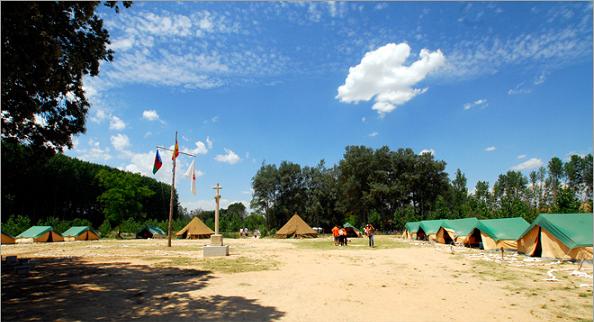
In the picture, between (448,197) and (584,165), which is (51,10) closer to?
(448,197)

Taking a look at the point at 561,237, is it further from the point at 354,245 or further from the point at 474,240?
the point at 354,245

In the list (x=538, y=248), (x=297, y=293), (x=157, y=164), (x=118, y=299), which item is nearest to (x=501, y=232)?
(x=538, y=248)

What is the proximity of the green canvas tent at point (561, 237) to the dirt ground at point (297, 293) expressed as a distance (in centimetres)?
184

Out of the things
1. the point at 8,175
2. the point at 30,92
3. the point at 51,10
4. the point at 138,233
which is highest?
the point at 51,10

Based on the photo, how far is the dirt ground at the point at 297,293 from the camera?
22.3 feet

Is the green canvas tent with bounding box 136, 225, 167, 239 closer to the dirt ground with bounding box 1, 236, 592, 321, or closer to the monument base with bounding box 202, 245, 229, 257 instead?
the monument base with bounding box 202, 245, 229, 257

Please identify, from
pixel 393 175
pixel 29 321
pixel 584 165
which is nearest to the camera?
pixel 29 321

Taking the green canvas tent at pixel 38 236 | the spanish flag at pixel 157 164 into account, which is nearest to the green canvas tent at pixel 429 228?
the spanish flag at pixel 157 164

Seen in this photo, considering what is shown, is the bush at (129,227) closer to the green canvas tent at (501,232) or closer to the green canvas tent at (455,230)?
the green canvas tent at (455,230)

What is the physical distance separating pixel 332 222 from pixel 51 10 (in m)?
59.5

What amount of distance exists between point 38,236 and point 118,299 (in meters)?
36.5

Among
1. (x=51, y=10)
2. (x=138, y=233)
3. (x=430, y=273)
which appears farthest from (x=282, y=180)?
(x=51, y=10)

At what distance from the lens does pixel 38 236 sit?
3634cm

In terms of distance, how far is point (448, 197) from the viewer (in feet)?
187
